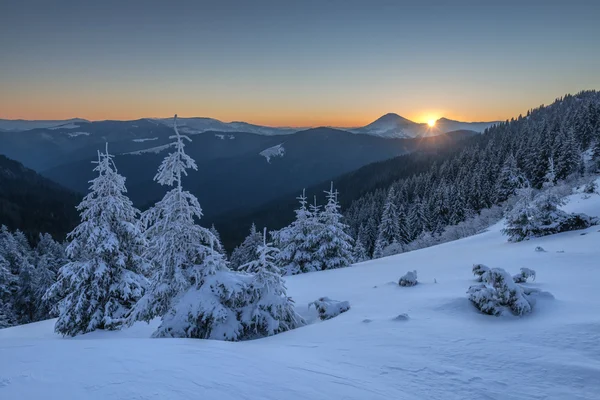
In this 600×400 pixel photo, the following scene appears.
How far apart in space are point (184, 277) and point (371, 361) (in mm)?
5762

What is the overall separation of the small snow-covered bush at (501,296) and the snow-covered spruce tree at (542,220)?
1072cm

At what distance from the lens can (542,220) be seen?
1538cm

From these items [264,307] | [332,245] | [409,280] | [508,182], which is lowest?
[332,245]

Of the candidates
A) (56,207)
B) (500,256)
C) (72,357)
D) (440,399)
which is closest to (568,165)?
(500,256)

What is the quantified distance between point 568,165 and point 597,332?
54087 mm

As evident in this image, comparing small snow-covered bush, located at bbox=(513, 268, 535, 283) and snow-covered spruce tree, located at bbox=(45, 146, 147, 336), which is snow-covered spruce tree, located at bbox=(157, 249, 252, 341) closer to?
snow-covered spruce tree, located at bbox=(45, 146, 147, 336)

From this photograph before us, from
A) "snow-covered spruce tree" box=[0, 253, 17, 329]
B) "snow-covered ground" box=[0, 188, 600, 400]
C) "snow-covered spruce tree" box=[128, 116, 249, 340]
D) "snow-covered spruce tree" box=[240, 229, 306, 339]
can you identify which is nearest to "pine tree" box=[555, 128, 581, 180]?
"snow-covered ground" box=[0, 188, 600, 400]

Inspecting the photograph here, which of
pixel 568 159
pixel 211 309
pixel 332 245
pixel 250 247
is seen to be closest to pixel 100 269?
pixel 211 309

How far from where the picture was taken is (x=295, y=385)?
384 centimetres

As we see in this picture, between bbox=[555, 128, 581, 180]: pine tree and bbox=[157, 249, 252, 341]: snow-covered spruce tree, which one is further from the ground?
bbox=[555, 128, 581, 180]: pine tree

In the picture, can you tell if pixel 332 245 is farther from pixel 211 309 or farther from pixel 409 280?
pixel 211 309

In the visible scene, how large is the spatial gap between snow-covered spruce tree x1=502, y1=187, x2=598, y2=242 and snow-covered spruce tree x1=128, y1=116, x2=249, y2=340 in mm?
14970

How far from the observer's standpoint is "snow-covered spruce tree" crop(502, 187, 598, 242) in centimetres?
1501

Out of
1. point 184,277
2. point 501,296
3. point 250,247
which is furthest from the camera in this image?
point 250,247
